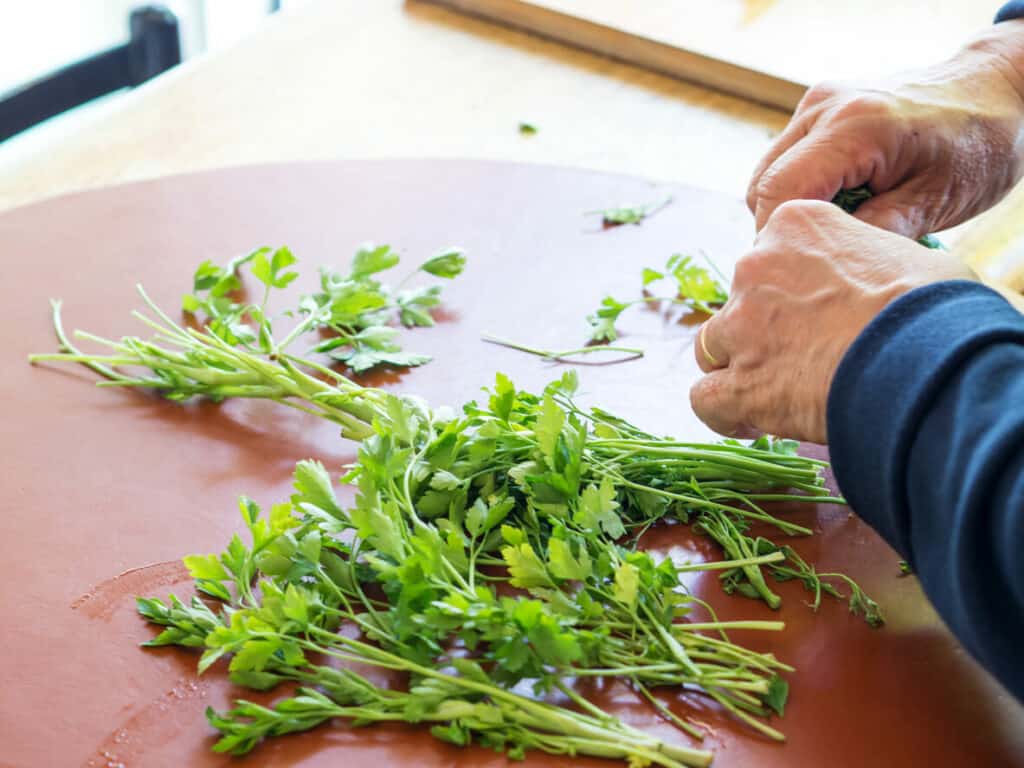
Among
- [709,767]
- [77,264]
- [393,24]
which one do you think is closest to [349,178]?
[77,264]

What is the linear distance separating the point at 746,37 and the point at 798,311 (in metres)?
1.41

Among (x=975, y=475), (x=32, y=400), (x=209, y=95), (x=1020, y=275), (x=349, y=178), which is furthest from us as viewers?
(x=209, y=95)

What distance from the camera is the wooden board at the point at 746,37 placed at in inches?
85.9

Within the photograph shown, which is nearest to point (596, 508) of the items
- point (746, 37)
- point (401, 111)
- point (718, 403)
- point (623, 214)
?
point (718, 403)

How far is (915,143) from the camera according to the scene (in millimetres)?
1268

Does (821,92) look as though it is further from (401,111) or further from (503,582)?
(401,111)

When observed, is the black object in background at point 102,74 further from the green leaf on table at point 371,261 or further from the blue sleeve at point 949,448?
the blue sleeve at point 949,448

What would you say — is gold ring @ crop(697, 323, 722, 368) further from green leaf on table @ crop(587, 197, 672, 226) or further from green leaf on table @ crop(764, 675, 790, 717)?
green leaf on table @ crop(587, 197, 672, 226)

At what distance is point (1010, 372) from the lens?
822 millimetres

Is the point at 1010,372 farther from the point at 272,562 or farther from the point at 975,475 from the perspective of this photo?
the point at 272,562

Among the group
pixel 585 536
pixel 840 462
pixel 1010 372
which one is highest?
pixel 1010 372

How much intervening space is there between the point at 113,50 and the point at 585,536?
180 cm

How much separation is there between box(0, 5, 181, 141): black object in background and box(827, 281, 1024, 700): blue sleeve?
176cm

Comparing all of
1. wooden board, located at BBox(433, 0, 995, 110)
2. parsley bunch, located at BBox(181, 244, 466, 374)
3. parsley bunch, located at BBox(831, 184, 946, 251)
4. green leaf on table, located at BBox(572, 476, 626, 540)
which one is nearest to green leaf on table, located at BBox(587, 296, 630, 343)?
parsley bunch, located at BBox(181, 244, 466, 374)
